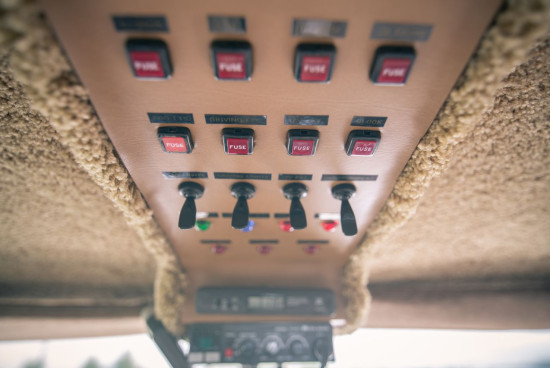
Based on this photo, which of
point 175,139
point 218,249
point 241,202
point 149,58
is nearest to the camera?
point 149,58

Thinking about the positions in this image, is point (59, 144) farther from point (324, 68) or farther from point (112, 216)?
point (324, 68)

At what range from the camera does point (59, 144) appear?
2.10ft

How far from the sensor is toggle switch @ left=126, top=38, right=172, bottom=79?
1.29ft

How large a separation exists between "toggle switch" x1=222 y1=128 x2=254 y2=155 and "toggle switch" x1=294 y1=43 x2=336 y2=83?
153 millimetres

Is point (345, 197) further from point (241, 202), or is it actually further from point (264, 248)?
point (264, 248)

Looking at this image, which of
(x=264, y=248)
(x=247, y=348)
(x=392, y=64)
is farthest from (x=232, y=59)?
(x=247, y=348)

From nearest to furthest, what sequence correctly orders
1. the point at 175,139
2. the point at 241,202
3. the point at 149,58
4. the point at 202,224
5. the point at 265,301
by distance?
1. the point at 149,58
2. the point at 175,139
3. the point at 241,202
4. the point at 202,224
5. the point at 265,301

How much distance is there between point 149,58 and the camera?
406 millimetres

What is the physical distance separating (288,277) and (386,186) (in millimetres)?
562

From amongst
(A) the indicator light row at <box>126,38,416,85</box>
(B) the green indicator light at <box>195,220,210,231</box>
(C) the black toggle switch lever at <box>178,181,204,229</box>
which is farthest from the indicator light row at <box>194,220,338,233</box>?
(A) the indicator light row at <box>126,38,416,85</box>

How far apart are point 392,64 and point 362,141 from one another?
0.16 metres

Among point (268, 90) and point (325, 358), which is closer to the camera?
point (268, 90)

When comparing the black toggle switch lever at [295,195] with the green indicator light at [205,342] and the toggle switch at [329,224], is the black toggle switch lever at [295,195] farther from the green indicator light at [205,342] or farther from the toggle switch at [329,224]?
the green indicator light at [205,342]

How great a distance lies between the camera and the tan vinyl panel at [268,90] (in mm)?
372
